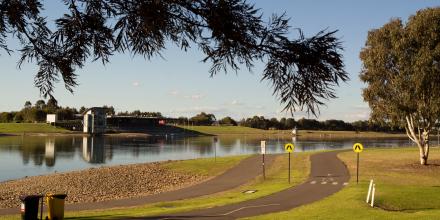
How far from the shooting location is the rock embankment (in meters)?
31.1

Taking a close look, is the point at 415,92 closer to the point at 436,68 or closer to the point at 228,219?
the point at 436,68

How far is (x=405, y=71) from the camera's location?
126 feet

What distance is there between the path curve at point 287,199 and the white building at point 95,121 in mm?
137936

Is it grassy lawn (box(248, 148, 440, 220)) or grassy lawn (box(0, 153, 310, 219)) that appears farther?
grassy lawn (box(0, 153, 310, 219))

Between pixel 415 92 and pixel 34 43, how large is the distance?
36470 millimetres

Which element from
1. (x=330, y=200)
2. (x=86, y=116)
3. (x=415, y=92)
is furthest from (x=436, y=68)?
(x=86, y=116)

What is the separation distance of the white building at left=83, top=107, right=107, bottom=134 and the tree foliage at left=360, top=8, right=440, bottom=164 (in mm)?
134564

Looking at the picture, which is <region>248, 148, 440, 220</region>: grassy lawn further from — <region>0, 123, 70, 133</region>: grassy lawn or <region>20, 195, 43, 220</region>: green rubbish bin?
<region>0, 123, 70, 133</region>: grassy lawn

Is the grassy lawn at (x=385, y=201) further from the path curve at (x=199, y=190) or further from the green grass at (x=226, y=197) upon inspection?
the path curve at (x=199, y=190)

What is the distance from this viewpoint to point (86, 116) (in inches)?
6870

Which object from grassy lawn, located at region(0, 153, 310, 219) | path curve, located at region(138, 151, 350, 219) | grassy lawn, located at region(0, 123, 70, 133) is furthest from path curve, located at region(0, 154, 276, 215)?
grassy lawn, located at region(0, 123, 70, 133)

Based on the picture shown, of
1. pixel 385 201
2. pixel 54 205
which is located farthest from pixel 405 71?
pixel 54 205

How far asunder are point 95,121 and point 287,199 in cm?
15445

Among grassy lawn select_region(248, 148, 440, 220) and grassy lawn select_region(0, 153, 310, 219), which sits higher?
grassy lawn select_region(248, 148, 440, 220)
